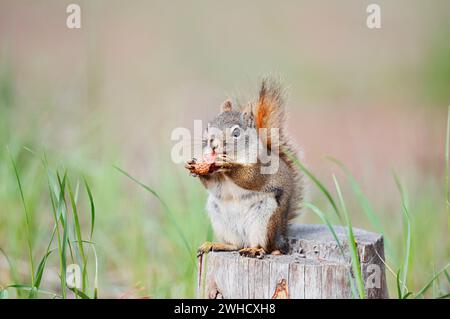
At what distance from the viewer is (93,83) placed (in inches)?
128

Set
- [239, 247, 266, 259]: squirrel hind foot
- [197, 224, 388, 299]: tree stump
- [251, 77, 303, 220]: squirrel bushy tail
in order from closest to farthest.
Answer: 1. [197, 224, 388, 299]: tree stump
2. [239, 247, 266, 259]: squirrel hind foot
3. [251, 77, 303, 220]: squirrel bushy tail

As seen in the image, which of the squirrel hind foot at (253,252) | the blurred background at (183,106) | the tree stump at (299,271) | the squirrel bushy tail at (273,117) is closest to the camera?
the tree stump at (299,271)

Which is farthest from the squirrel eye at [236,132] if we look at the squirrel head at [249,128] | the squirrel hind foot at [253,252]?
the squirrel hind foot at [253,252]

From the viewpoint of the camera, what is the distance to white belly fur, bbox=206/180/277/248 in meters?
1.89

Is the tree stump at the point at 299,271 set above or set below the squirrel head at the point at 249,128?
below

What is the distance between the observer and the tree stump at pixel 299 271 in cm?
174

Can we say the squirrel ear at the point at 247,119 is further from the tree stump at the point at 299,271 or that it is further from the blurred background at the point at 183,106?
the tree stump at the point at 299,271

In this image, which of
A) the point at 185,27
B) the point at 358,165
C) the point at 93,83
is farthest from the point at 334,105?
the point at 93,83

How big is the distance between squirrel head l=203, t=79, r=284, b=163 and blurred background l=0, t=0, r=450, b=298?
7cm

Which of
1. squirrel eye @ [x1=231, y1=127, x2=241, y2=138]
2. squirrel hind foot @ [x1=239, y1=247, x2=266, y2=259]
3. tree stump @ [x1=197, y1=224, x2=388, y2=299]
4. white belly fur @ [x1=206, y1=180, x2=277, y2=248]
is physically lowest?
tree stump @ [x1=197, y1=224, x2=388, y2=299]

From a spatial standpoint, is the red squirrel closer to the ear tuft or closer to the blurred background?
the ear tuft

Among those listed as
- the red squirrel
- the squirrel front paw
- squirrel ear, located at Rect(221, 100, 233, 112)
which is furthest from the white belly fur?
squirrel ear, located at Rect(221, 100, 233, 112)

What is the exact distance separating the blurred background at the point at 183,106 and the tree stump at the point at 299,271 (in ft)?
0.75

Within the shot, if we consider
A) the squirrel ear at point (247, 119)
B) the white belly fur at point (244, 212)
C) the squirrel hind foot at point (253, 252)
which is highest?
the squirrel ear at point (247, 119)
